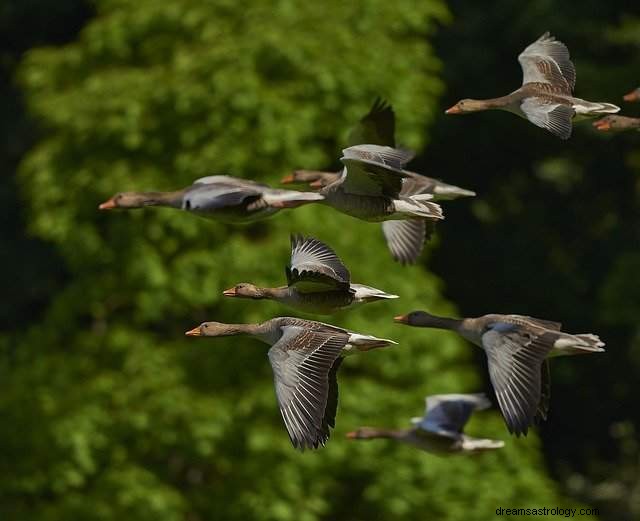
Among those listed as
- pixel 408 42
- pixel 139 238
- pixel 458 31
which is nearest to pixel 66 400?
pixel 139 238

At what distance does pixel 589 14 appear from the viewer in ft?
74.8

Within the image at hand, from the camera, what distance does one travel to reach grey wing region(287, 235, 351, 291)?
755cm

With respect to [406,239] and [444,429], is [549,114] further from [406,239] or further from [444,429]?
[444,429]

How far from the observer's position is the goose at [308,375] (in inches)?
267

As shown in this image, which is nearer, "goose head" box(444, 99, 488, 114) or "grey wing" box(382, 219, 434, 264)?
"goose head" box(444, 99, 488, 114)

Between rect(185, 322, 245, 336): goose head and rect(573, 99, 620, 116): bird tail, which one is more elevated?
rect(573, 99, 620, 116): bird tail

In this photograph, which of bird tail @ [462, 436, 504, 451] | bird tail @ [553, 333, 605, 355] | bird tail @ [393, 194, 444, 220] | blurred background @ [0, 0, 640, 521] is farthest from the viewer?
blurred background @ [0, 0, 640, 521]

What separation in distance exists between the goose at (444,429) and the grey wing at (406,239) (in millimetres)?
929

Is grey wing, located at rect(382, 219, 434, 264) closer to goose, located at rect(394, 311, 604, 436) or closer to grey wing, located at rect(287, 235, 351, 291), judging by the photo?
goose, located at rect(394, 311, 604, 436)

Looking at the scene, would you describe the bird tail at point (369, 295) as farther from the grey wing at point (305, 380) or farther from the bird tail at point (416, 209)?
the grey wing at point (305, 380)

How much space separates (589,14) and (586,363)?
5059 millimetres

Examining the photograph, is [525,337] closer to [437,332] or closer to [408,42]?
[437,332]

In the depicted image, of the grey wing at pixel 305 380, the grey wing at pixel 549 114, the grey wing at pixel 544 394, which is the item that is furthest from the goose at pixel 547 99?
the grey wing at pixel 305 380

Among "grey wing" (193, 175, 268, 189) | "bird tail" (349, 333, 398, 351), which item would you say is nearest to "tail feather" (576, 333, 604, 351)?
"bird tail" (349, 333, 398, 351)
